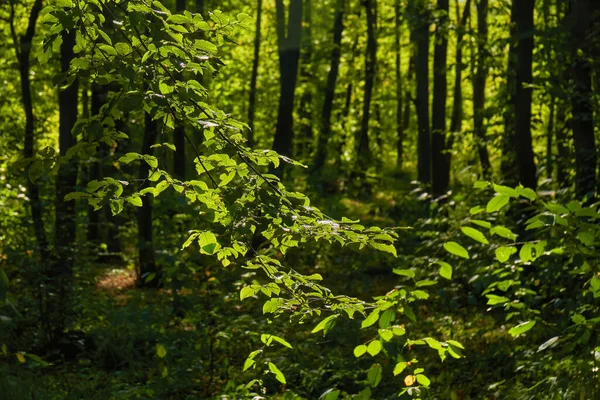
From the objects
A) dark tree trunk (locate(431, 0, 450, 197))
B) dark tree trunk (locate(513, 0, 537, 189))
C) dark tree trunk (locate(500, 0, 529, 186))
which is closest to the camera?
dark tree trunk (locate(513, 0, 537, 189))

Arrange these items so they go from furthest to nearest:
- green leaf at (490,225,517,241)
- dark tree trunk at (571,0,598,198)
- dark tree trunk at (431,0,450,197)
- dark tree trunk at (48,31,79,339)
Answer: dark tree trunk at (431,0,450,197) → dark tree trunk at (48,31,79,339) → dark tree trunk at (571,0,598,198) → green leaf at (490,225,517,241)

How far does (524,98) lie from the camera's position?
960cm

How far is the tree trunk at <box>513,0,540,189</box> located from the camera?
955 centimetres

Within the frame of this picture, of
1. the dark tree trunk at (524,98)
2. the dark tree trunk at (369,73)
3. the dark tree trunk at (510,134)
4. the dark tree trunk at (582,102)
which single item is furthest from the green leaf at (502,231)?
the dark tree trunk at (369,73)

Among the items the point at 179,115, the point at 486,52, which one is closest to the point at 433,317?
the point at 486,52

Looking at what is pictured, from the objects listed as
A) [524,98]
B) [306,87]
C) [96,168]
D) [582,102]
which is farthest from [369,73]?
[582,102]

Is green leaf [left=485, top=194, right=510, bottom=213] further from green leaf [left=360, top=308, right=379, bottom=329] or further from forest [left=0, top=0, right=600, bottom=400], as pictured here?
green leaf [left=360, top=308, right=379, bottom=329]

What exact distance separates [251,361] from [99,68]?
138cm

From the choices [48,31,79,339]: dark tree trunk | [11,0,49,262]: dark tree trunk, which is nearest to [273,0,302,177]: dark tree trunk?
[11,0,49,262]: dark tree trunk

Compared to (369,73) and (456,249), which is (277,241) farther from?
(369,73)

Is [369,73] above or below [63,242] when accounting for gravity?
above

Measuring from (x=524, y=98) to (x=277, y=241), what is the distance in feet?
24.3

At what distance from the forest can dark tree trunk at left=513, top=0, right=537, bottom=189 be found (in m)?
0.03

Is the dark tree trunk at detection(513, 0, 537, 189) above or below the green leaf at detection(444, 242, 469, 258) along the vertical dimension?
above
